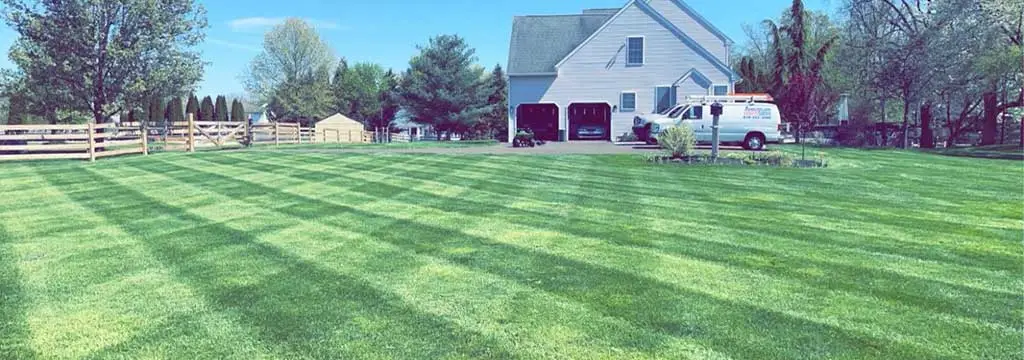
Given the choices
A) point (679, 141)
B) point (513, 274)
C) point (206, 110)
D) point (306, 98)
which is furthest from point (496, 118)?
point (513, 274)

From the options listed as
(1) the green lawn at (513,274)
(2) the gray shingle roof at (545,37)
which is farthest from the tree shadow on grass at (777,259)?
(2) the gray shingle roof at (545,37)

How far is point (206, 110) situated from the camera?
45375 millimetres

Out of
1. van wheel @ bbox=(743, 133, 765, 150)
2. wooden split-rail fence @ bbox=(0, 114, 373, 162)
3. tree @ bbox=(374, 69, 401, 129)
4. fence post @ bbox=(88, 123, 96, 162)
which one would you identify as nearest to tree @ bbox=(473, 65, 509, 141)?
wooden split-rail fence @ bbox=(0, 114, 373, 162)

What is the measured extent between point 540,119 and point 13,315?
88.3 ft

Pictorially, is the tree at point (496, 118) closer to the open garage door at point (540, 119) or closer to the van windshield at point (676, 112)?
the open garage door at point (540, 119)

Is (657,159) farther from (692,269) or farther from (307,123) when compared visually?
(307,123)

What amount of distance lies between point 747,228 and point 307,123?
51.9 meters

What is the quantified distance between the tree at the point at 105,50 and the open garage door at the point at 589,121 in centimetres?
1538

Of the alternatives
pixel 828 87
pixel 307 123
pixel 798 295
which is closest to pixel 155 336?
pixel 798 295

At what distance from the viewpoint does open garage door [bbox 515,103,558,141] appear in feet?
97.1

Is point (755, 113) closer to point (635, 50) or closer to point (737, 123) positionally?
point (737, 123)

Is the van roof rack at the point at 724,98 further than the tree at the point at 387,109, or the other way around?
the tree at the point at 387,109

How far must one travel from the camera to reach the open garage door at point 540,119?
97.1 ft

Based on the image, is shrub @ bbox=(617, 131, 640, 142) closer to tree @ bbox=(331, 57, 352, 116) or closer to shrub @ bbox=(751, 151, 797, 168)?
shrub @ bbox=(751, 151, 797, 168)
